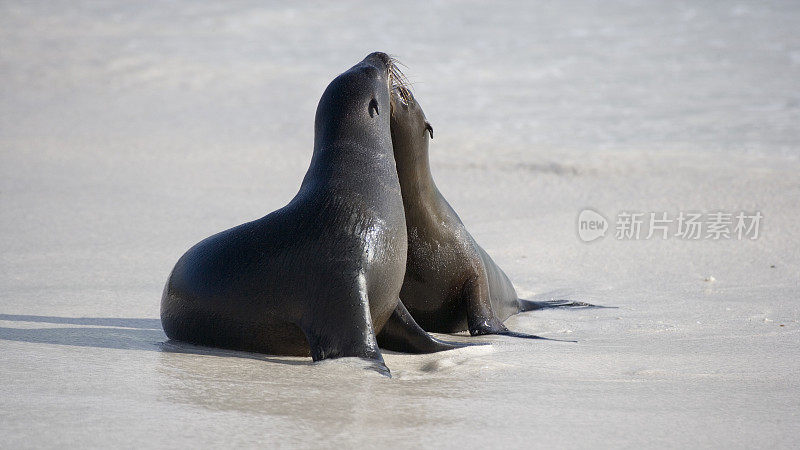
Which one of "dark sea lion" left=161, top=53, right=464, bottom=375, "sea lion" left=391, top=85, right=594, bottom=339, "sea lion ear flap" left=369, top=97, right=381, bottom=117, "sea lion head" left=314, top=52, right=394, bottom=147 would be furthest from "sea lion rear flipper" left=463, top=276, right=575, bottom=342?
"sea lion ear flap" left=369, top=97, right=381, bottom=117

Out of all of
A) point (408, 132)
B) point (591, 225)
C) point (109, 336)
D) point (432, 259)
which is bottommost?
point (109, 336)

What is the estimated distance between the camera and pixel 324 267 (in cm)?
374

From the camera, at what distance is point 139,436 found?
272 centimetres

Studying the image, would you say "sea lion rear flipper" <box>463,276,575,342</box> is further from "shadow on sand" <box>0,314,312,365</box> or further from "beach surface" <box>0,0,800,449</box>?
"shadow on sand" <box>0,314,312,365</box>

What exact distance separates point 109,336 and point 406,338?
46.8 inches

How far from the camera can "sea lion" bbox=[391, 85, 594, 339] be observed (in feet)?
15.8

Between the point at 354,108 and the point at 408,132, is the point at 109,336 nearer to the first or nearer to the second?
the point at 354,108

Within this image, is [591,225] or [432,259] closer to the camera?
[432,259]

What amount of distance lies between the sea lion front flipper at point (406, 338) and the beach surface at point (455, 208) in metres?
0.10

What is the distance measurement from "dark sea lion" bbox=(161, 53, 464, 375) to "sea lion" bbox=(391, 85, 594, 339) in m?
0.57

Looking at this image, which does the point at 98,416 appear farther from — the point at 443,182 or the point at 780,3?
→ the point at 780,3

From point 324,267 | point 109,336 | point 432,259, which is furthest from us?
point 432,259

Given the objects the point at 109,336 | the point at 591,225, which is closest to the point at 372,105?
the point at 109,336

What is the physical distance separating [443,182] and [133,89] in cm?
575
